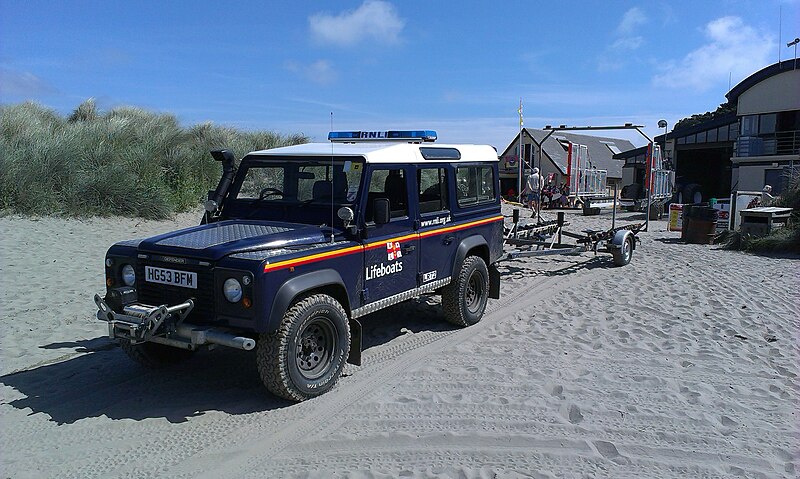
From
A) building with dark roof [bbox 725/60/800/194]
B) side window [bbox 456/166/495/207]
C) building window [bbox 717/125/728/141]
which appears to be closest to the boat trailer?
side window [bbox 456/166/495/207]

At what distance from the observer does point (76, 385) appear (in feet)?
18.3

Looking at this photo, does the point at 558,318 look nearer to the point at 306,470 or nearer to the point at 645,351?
the point at 645,351

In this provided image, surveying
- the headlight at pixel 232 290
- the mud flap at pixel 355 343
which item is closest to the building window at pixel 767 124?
the mud flap at pixel 355 343

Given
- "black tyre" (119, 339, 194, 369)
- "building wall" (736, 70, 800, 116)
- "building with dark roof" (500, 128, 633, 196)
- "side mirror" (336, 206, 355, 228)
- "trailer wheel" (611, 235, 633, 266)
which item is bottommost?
"black tyre" (119, 339, 194, 369)

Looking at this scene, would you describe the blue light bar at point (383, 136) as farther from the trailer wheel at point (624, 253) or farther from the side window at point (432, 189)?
the trailer wheel at point (624, 253)

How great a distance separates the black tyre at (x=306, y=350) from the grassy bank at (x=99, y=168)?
32.8 feet

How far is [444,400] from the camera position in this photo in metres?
5.30

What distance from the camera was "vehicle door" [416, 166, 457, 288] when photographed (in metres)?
6.85

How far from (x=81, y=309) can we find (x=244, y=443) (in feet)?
14.6

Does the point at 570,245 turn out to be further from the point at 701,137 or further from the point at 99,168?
the point at 701,137

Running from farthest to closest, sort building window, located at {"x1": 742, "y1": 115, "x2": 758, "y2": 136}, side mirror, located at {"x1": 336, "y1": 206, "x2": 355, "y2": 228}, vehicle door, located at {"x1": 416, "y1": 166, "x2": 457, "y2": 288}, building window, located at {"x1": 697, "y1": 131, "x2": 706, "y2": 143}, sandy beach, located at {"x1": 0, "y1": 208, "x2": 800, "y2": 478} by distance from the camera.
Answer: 1. building window, located at {"x1": 697, "y1": 131, "x2": 706, "y2": 143}
2. building window, located at {"x1": 742, "y1": 115, "x2": 758, "y2": 136}
3. vehicle door, located at {"x1": 416, "y1": 166, "x2": 457, "y2": 288}
4. side mirror, located at {"x1": 336, "y1": 206, "x2": 355, "y2": 228}
5. sandy beach, located at {"x1": 0, "y1": 208, "x2": 800, "y2": 478}

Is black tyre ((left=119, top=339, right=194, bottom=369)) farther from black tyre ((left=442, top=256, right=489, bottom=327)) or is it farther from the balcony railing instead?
the balcony railing

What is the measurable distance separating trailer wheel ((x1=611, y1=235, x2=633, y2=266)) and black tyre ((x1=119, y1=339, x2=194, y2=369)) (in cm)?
881

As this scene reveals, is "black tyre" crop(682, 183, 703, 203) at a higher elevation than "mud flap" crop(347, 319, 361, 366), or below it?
higher
